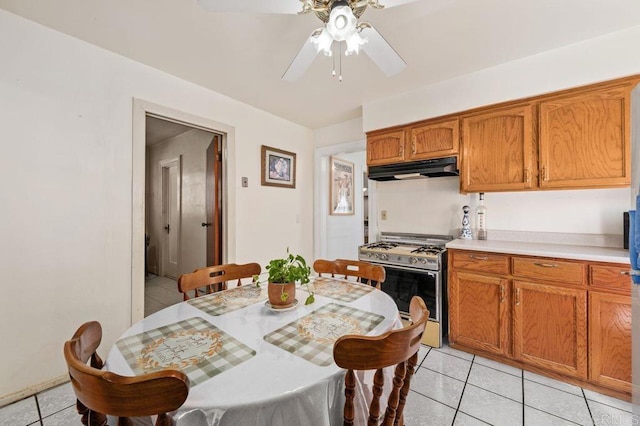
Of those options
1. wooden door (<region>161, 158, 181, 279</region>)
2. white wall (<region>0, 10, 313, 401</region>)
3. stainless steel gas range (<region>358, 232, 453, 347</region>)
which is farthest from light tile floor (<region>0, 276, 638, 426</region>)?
wooden door (<region>161, 158, 181, 279</region>)

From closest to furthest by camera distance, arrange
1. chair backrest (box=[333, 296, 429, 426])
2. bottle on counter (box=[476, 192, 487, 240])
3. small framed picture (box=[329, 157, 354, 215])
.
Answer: chair backrest (box=[333, 296, 429, 426]) → bottle on counter (box=[476, 192, 487, 240]) → small framed picture (box=[329, 157, 354, 215])

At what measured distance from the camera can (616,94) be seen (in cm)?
184

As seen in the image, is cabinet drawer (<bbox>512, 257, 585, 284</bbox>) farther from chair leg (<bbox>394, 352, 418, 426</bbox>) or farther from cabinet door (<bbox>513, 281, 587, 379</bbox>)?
chair leg (<bbox>394, 352, 418, 426</bbox>)

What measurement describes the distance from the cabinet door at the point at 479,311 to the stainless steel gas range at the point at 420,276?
0.39ft

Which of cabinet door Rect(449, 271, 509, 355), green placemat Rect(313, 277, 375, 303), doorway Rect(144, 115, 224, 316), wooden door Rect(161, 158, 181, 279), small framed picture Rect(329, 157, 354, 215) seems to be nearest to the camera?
green placemat Rect(313, 277, 375, 303)

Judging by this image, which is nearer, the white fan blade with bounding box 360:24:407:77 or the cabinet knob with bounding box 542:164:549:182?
the white fan blade with bounding box 360:24:407:77

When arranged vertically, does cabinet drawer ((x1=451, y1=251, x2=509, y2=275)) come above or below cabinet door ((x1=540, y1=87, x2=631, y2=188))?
below

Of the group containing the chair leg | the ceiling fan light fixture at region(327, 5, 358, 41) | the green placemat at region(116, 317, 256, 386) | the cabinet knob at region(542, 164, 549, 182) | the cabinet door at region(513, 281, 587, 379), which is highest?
the ceiling fan light fixture at region(327, 5, 358, 41)

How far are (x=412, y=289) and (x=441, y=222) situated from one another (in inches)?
32.9

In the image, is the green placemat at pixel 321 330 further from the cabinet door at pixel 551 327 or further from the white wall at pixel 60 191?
the white wall at pixel 60 191

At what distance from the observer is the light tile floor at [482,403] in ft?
5.01

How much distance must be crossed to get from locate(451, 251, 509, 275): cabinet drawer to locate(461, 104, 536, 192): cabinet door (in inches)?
23.3

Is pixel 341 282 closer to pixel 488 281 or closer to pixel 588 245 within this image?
pixel 488 281

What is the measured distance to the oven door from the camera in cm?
232
